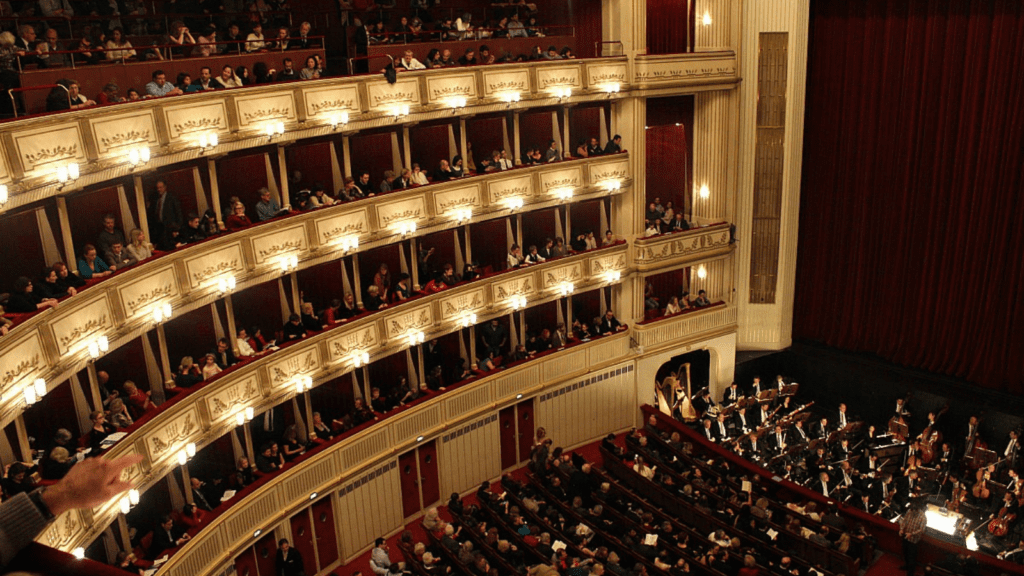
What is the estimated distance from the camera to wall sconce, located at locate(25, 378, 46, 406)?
9711mm

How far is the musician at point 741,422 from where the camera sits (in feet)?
63.8

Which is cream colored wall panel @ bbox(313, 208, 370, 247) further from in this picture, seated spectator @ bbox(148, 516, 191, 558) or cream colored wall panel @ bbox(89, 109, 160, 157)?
seated spectator @ bbox(148, 516, 191, 558)

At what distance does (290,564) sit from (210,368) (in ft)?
11.4

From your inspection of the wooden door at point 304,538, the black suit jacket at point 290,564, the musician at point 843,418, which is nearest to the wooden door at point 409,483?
the wooden door at point 304,538

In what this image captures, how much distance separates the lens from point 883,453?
17797mm

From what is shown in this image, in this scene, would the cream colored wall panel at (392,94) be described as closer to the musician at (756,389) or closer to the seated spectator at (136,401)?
the seated spectator at (136,401)

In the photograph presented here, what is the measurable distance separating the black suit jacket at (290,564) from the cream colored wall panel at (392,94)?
303 inches

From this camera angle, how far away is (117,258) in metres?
11.9

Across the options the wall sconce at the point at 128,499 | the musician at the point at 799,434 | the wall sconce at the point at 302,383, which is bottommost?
the musician at the point at 799,434

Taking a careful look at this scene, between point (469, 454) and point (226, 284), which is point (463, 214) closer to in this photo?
point (469, 454)

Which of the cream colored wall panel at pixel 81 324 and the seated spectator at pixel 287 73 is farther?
the seated spectator at pixel 287 73

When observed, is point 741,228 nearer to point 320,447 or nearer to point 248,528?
point 320,447

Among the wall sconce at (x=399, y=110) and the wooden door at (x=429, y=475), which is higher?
the wall sconce at (x=399, y=110)

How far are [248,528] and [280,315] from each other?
395 centimetres
